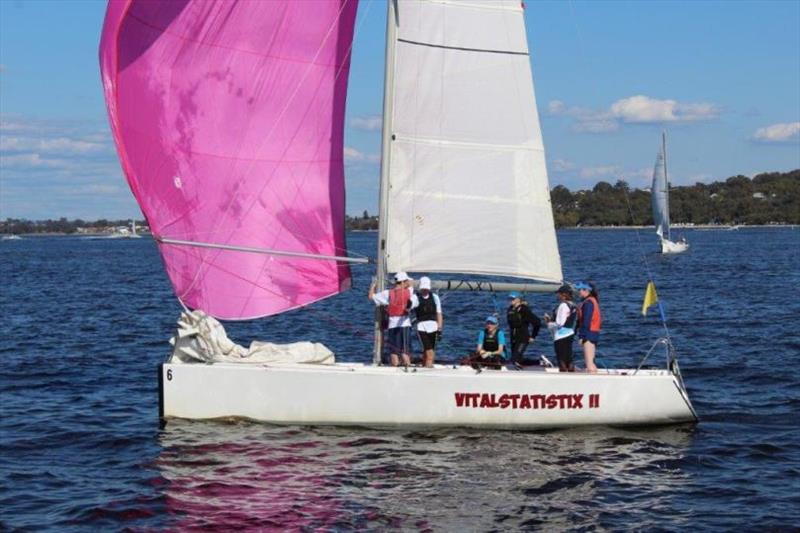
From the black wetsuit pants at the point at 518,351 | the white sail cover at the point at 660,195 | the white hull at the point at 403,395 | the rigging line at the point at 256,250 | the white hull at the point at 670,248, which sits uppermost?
the white sail cover at the point at 660,195

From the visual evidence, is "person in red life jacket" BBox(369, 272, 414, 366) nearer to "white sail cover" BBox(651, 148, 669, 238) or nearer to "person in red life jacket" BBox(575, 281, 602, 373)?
"person in red life jacket" BBox(575, 281, 602, 373)

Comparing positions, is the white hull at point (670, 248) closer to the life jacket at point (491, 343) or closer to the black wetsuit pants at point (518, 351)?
the black wetsuit pants at point (518, 351)

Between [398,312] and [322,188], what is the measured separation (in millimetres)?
2601

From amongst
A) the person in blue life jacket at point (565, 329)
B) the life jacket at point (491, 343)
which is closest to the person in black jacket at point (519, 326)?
the life jacket at point (491, 343)

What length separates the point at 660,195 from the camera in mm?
86438

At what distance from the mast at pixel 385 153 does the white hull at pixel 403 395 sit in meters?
0.90

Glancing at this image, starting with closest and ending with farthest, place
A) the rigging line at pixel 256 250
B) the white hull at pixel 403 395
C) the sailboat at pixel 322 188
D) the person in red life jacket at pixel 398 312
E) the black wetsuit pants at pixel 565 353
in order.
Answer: the white hull at pixel 403 395 → the sailboat at pixel 322 188 → the rigging line at pixel 256 250 → the person in red life jacket at pixel 398 312 → the black wetsuit pants at pixel 565 353

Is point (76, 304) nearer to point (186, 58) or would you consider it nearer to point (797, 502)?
point (186, 58)

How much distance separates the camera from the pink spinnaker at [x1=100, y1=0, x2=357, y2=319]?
57.5 ft

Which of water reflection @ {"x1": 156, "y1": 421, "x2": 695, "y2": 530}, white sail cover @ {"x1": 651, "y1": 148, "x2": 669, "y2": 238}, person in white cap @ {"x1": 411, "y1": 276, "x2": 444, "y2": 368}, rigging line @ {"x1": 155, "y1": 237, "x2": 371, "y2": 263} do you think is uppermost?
white sail cover @ {"x1": 651, "y1": 148, "x2": 669, "y2": 238}

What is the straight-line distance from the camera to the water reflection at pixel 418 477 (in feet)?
45.3

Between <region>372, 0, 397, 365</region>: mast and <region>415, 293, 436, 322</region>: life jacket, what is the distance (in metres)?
0.65

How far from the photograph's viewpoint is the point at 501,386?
17.2 m

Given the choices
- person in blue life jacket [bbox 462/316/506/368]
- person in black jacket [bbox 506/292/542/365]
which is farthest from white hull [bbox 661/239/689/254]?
person in blue life jacket [bbox 462/316/506/368]
